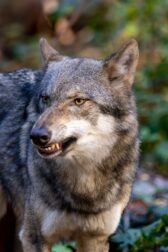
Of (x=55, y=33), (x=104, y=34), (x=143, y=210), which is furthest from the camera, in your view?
(x=55, y=33)

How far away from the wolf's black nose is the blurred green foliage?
4.56 meters

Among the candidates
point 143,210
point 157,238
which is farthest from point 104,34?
point 157,238

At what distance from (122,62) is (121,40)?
26.8ft

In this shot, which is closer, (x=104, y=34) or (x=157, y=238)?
(x=157, y=238)

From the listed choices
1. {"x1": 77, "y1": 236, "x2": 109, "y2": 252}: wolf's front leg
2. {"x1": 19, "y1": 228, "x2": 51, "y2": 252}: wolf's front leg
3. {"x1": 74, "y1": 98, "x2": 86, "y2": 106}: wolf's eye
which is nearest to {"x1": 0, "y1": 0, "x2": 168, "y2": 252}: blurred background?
{"x1": 77, "y1": 236, "x2": 109, "y2": 252}: wolf's front leg

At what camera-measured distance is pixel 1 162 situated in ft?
21.1

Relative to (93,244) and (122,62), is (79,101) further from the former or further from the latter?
(93,244)

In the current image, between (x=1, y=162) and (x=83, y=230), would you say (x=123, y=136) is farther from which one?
(x=1, y=162)

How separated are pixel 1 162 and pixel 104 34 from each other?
832cm

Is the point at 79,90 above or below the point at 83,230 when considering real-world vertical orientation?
above

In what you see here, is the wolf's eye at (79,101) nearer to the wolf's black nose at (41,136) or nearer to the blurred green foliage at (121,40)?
the wolf's black nose at (41,136)

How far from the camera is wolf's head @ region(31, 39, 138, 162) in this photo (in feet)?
16.8

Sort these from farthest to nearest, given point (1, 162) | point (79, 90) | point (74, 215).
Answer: point (1, 162) < point (74, 215) < point (79, 90)

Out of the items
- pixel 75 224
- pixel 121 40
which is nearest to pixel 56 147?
pixel 75 224
